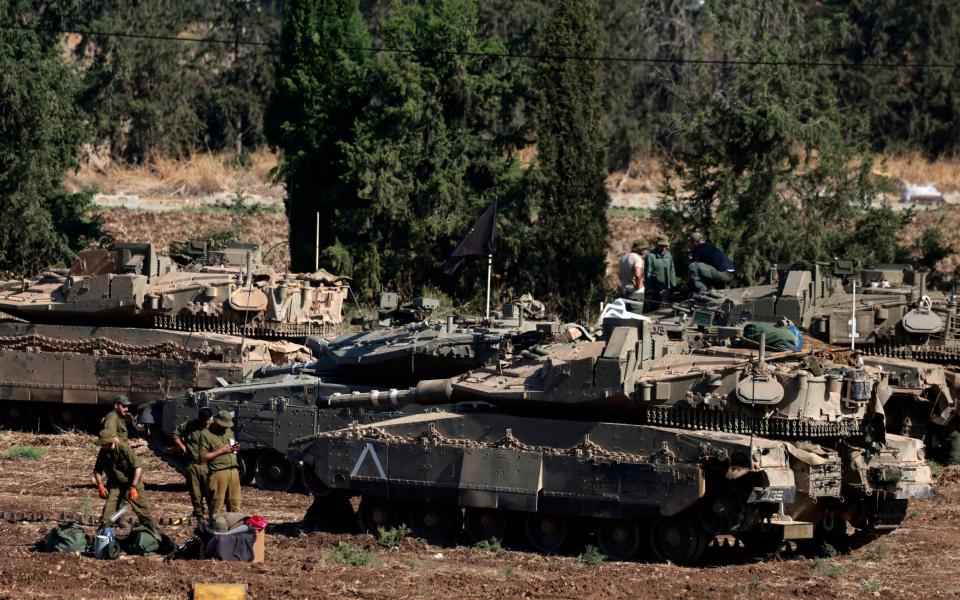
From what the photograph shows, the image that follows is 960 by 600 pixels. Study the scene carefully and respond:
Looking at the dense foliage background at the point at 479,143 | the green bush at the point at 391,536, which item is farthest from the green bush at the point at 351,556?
the dense foliage background at the point at 479,143

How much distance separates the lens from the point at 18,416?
26828 mm

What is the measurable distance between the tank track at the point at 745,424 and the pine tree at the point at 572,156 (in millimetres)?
18621

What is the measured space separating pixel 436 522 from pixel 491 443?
3.83 ft

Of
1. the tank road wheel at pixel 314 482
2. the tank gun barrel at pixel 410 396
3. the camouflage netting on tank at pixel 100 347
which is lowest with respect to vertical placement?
the tank road wheel at pixel 314 482

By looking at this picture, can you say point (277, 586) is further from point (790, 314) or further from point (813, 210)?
point (813, 210)

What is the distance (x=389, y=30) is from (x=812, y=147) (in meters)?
10.3

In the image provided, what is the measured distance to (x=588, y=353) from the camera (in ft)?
55.7

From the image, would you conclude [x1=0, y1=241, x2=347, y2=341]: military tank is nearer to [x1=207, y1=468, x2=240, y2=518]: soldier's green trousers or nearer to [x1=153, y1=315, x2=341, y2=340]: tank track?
[x1=153, y1=315, x2=341, y2=340]: tank track

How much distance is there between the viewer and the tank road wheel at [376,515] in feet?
58.2

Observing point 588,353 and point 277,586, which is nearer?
point 277,586

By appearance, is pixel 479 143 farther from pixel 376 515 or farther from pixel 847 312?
pixel 376 515

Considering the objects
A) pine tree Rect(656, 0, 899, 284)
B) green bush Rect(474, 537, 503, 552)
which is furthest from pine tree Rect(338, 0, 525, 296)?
green bush Rect(474, 537, 503, 552)

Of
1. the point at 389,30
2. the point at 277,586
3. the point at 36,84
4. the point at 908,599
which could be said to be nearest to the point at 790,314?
the point at 908,599

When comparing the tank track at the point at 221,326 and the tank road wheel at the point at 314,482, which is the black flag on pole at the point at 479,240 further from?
the tank road wheel at the point at 314,482
